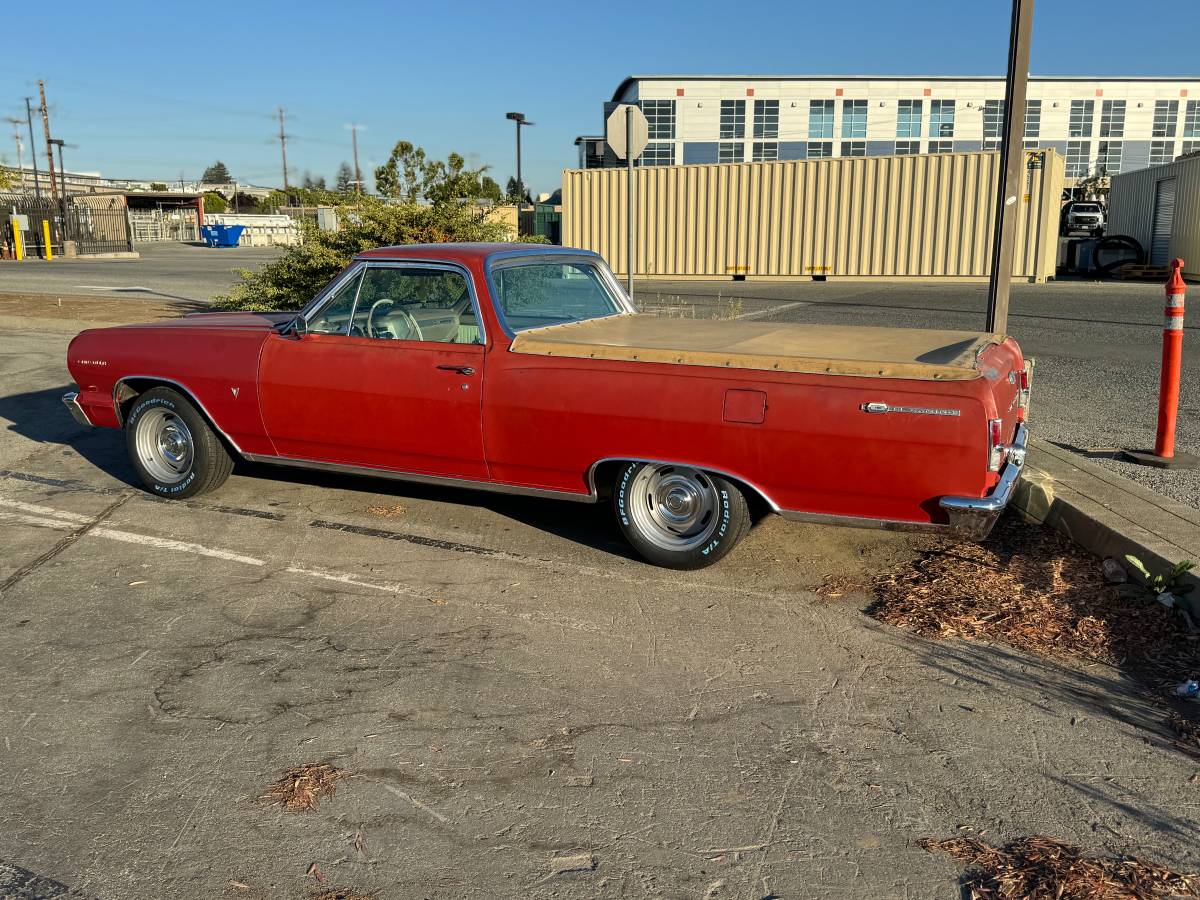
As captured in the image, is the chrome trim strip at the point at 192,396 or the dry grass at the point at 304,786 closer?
the dry grass at the point at 304,786

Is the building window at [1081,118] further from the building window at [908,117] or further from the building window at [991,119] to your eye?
the building window at [908,117]

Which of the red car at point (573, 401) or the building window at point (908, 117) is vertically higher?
the building window at point (908, 117)

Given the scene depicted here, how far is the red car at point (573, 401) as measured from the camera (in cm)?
429

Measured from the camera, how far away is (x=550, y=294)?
19.1 ft

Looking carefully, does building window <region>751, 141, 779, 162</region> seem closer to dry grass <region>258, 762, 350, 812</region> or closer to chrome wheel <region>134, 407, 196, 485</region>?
chrome wheel <region>134, 407, 196, 485</region>

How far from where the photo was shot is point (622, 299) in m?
6.48

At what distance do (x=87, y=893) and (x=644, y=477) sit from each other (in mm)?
2949

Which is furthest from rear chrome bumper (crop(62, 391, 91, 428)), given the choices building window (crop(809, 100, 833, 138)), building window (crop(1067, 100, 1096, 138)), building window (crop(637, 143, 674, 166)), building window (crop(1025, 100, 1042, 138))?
building window (crop(1067, 100, 1096, 138))

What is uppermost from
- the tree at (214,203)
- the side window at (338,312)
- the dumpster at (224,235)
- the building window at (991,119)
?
the building window at (991,119)

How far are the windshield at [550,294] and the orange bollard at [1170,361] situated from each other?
10.9 feet

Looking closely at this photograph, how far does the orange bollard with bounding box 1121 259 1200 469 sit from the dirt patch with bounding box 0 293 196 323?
12.7 metres

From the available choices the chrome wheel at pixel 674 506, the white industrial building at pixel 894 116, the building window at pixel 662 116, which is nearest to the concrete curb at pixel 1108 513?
the chrome wheel at pixel 674 506

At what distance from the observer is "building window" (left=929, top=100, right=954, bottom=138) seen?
61.8 metres

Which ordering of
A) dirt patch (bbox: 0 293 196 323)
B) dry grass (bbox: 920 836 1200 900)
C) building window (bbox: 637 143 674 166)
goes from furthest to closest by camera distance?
1. building window (bbox: 637 143 674 166)
2. dirt patch (bbox: 0 293 196 323)
3. dry grass (bbox: 920 836 1200 900)
